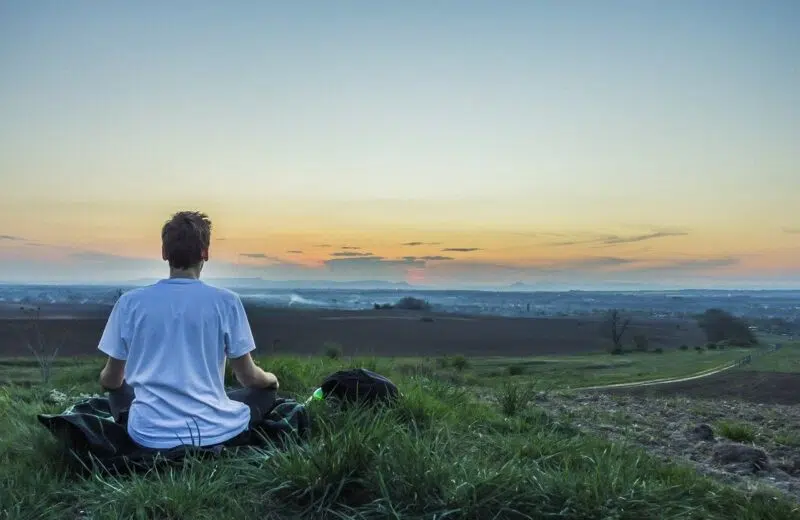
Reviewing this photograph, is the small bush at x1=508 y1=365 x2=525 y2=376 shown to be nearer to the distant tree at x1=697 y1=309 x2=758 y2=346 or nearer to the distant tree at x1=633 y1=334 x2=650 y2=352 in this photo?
the distant tree at x1=697 y1=309 x2=758 y2=346

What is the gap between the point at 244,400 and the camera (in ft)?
15.4

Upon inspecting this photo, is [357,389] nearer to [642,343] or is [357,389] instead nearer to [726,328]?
[726,328]

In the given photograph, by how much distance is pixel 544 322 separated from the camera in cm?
7588

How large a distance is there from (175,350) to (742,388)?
46.4ft

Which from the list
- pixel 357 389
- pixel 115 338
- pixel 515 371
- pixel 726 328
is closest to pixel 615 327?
pixel 726 328

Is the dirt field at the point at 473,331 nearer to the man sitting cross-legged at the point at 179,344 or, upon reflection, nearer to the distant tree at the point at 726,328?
the distant tree at the point at 726,328

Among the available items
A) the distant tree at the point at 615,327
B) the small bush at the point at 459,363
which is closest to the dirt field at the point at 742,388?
the small bush at the point at 459,363

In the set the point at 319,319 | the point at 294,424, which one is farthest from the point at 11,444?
the point at 319,319

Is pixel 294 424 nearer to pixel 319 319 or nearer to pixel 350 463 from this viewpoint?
pixel 350 463

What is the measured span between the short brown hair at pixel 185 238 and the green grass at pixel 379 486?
1136 mm

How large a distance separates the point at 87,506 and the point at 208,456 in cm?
68

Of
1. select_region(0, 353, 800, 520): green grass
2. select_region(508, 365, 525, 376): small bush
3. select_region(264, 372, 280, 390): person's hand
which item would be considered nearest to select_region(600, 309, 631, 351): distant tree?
select_region(508, 365, 525, 376): small bush

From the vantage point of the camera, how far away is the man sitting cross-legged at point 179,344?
4004 millimetres

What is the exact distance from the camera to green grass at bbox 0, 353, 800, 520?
3.42 metres
